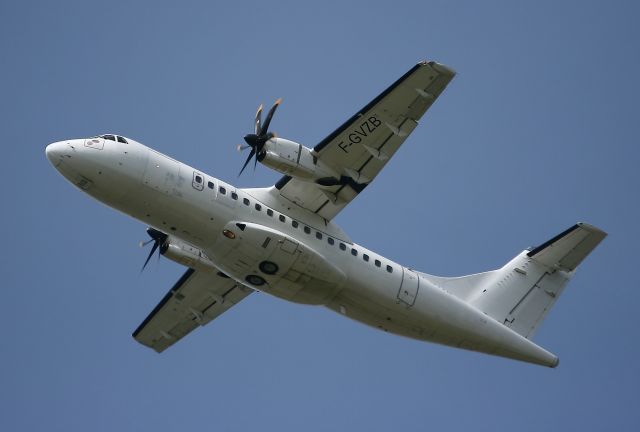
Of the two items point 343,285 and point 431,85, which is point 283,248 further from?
point 431,85

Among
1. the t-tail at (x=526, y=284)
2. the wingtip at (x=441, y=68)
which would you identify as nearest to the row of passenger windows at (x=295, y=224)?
the t-tail at (x=526, y=284)

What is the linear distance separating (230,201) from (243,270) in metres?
1.95

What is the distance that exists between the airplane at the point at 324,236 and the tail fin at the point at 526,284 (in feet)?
0.11

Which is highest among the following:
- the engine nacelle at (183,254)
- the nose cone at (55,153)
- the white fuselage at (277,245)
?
the white fuselage at (277,245)

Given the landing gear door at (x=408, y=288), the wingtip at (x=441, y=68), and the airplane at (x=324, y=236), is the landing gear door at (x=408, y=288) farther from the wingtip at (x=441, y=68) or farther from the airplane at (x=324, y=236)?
the wingtip at (x=441, y=68)

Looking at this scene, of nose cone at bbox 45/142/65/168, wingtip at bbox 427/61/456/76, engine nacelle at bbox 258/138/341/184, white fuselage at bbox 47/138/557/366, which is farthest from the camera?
engine nacelle at bbox 258/138/341/184

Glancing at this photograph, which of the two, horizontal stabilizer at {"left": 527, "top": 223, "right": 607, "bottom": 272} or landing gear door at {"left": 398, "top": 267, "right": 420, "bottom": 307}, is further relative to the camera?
horizontal stabilizer at {"left": 527, "top": 223, "right": 607, "bottom": 272}

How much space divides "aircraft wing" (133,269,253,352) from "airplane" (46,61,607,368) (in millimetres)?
87

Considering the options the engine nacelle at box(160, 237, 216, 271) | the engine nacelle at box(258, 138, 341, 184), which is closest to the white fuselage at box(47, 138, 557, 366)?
the engine nacelle at box(258, 138, 341, 184)

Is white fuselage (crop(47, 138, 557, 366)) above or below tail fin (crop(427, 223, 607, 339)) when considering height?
below

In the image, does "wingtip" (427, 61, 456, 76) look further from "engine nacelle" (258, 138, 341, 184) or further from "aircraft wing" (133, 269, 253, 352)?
"aircraft wing" (133, 269, 253, 352)

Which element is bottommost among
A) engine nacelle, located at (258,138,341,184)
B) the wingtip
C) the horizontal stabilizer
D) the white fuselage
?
the white fuselage

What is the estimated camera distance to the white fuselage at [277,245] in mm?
22000

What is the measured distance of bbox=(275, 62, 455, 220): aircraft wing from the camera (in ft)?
72.7
